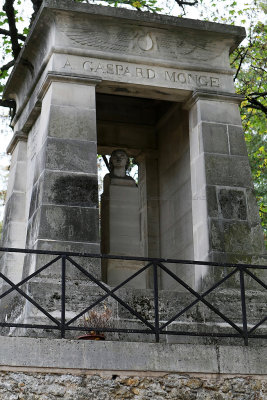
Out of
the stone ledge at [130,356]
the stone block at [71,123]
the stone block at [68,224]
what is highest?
the stone block at [71,123]

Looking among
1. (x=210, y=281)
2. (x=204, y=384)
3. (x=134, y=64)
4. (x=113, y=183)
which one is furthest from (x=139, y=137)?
(x=204, y=384)

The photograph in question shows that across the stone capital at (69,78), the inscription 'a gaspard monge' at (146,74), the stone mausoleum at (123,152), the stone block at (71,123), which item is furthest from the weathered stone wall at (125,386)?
the inscription 'a gaspard monge' at (146,74)

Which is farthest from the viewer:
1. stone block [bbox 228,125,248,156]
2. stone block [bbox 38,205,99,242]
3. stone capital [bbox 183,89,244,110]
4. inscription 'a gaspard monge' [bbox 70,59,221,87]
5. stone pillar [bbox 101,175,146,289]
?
stone pillar [bbox 101,175,146,289]

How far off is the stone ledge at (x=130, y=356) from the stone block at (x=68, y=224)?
234 cm

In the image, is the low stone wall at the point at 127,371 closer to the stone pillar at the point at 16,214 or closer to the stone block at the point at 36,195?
the stone block at the point at 36,195

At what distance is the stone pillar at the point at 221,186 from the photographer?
10047mm

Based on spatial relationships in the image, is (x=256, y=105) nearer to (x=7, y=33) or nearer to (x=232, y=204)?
(x=7, y=33)

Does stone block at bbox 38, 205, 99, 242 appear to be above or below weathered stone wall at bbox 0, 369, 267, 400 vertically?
above

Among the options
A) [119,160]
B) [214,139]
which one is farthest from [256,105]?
[214,139]

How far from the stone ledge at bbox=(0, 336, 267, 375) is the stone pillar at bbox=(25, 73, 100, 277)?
2245mm

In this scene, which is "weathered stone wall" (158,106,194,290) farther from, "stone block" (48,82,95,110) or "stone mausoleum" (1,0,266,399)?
"stone block" (48,82,95,110)

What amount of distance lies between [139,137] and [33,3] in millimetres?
4732

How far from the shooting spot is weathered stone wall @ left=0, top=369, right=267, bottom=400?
7184 millimetres

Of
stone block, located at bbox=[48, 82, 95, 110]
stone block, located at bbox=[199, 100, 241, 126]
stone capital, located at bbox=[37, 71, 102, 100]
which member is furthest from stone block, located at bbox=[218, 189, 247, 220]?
stone capital, located at bbox=[37, 71, 102, 100]
